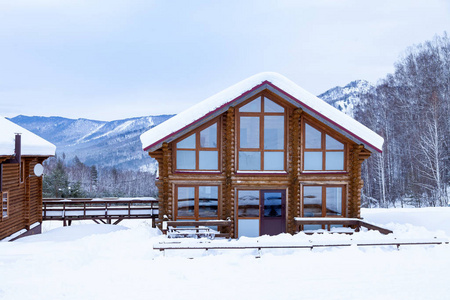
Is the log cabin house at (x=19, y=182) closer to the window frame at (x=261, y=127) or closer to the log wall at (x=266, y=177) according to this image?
the log wall at (x=266, y=177)

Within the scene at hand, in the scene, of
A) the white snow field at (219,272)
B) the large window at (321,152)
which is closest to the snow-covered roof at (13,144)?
the white snow field at (219,272)

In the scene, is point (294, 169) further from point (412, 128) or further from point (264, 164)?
point (412, 128)

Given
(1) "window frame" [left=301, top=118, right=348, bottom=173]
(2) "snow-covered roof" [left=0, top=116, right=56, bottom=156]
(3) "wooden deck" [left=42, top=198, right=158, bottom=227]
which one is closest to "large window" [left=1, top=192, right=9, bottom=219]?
(2) "snow-covered roof" [left=0, top=116, right=56, bottom=156]

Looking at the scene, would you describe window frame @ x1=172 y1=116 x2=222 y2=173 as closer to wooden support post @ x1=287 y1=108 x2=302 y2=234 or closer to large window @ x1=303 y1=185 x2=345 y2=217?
wooden support post @ x1=287 y1=108 x2=302 y2=234

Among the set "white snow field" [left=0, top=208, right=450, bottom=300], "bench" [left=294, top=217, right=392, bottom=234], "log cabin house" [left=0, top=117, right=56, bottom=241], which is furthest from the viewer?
"log cabin house" [left=0, top=117, right=56, bottom=241]

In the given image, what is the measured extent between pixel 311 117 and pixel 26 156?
12.6 meters

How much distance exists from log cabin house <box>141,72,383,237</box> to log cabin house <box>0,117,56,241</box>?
4971mm

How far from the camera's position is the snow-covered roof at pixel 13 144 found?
12.3 metres

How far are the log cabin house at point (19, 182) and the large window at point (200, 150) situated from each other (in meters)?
6.23

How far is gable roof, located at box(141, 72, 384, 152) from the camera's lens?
12727 millimetres

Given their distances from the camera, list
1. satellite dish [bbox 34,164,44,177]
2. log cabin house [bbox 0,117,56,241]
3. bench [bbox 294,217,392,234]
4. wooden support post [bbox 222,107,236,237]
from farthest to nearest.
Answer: satellite dish [bbox 34,164,44,177], wooden support post [bbox 222,107,236,237], log cabin house [bbox 0,117,56,241], bench [bbox 294,217,392,234]

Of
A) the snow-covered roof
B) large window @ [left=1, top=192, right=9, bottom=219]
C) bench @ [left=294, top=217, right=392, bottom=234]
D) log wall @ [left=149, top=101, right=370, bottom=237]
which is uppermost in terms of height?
the snow-covered roof

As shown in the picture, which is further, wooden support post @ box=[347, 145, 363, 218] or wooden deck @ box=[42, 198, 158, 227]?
wooden deck @ box=[42, 198, 158, 227]

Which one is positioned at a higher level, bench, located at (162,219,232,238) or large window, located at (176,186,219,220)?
large window, located at (176,186,219,220)
